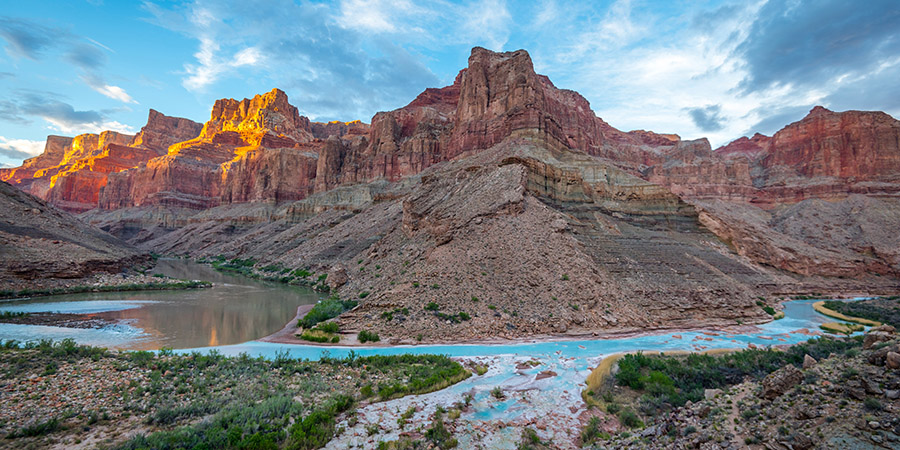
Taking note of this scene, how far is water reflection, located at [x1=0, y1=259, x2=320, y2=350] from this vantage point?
676 inches

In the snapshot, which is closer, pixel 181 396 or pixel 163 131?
pixel 181 396

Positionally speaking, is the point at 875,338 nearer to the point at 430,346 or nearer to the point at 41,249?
the point at 430,346

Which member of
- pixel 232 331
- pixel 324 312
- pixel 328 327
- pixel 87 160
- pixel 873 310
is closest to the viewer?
pixel 328 327

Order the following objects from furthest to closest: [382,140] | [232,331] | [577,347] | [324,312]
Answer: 1. [382,140]
2. [324,312]
3. [232,331]
4. [577,347]

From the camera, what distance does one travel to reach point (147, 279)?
34938 mm

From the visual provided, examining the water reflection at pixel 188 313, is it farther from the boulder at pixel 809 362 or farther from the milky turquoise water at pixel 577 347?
the boulder at pixel 809 362

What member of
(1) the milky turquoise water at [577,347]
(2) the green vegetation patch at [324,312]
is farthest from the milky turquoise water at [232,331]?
(2) the green vegetation patch at [324,312]

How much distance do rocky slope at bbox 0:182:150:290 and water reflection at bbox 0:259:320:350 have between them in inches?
136

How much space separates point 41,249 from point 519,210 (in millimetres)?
37146

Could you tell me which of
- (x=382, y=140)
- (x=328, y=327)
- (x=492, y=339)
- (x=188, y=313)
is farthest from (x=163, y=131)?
(x=492, y=339)

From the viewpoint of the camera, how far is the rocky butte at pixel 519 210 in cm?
2311

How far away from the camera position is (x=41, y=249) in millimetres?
29359

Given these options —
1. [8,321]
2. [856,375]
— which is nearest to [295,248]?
[8,321]

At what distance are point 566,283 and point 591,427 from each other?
14.0 m
